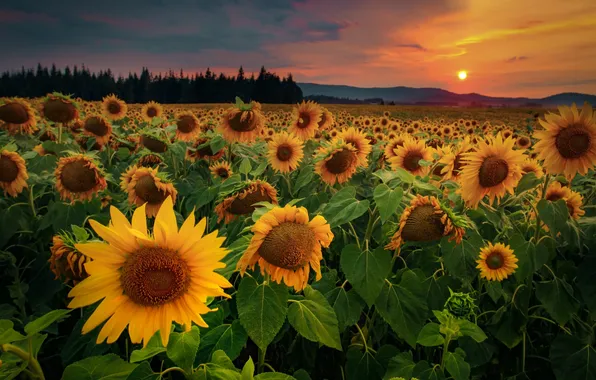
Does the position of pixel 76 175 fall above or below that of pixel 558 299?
above

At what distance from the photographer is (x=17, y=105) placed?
525 cm

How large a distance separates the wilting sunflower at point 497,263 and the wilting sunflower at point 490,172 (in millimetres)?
347

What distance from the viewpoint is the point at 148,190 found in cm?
327

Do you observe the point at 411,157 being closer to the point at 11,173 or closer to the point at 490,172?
the point at 490,172

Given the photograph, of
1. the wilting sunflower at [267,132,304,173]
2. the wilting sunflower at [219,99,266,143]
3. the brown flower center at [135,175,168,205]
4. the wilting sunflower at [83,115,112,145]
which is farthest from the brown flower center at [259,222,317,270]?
the wilting sunflower at [83,115,112,145]

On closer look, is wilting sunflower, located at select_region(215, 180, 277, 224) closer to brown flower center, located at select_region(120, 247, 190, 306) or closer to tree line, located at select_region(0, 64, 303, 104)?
brown flower center, located at select_region(120, 247, 190, 306)

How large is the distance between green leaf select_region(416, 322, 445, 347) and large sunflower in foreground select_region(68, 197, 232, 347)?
3.56 feet

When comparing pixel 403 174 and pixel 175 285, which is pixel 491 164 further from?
pixel 175 285

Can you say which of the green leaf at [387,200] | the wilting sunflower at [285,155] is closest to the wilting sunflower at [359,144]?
the wilting sunflower at [285,155]

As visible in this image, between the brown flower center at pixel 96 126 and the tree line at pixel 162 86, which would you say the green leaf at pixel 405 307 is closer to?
the brown flower center at pixel 96 126

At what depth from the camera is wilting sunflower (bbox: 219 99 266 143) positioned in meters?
4.63

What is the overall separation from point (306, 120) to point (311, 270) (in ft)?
11.0

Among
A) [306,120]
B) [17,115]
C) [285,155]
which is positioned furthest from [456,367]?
[17,115]

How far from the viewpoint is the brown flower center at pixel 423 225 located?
216 cm
